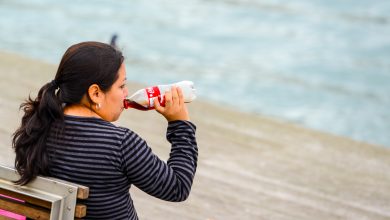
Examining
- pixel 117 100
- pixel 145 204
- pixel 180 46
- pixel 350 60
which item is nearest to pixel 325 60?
pixel 350 60

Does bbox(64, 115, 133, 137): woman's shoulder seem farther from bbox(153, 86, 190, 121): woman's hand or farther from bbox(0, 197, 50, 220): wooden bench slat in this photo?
bbox(0, 197, 50, 220): wooden bench slat

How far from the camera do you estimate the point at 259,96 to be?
9242 mm

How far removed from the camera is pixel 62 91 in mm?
2273

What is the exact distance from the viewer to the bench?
7.11ft

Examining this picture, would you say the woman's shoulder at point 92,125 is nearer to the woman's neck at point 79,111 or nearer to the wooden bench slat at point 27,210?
the woman's neck at point 79,111

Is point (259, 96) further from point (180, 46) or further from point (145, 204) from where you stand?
point (145, 204)

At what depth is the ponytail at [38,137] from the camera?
223 centimetres

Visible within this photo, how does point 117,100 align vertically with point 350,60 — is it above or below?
below

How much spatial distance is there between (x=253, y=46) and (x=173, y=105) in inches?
395

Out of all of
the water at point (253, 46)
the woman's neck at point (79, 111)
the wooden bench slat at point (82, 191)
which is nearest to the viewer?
the wooden bench slat at point (82, 191)

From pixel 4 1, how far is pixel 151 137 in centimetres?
922

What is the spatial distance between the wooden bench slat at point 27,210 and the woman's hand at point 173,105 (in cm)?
44

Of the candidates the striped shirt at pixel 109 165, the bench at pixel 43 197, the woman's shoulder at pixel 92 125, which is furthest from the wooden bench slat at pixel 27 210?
the woman's shoulder at pixel 92 125

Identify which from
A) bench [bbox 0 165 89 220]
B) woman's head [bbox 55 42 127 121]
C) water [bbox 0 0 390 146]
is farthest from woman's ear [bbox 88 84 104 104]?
water [bbox 0 0 390 146]
